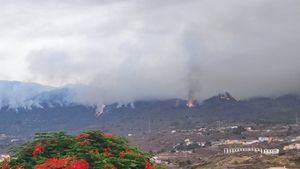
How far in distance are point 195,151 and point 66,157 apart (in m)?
164

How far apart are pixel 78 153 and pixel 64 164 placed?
3.67ft

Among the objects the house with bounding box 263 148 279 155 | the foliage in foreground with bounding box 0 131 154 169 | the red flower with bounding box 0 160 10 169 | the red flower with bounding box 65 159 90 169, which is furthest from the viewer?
A: the house with bounding box 263 148 279 155

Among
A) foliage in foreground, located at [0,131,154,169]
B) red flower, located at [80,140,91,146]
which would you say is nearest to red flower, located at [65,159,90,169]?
foliage in foreground, located at [0,131,154,169]

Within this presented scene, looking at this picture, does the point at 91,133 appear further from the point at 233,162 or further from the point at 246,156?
the point at 246,156

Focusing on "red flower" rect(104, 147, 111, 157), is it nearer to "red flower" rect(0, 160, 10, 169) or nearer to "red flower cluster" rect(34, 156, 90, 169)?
"red flower cluster" rect(34, 156, 90, 169)

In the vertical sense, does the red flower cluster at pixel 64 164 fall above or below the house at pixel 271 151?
above

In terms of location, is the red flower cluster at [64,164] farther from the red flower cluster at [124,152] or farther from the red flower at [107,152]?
the red flower cluster at [124,152]

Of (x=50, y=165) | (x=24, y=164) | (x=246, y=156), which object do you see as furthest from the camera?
(x=246, y=156)

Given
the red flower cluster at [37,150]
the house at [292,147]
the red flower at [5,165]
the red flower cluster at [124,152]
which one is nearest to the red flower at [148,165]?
the red flower cluster at [124,152]

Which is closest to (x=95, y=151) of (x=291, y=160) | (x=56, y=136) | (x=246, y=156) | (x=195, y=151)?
(x=56, y=136)

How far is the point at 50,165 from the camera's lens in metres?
20.7

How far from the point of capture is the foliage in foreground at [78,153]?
2091cm

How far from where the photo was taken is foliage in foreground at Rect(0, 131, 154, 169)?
68.6 feet

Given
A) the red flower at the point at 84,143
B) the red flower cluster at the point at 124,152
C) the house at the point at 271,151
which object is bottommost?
the house at the point at 271,151
